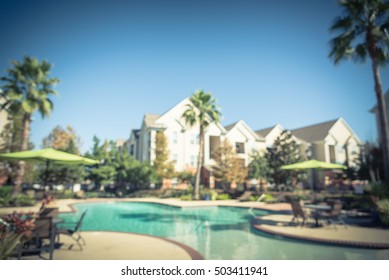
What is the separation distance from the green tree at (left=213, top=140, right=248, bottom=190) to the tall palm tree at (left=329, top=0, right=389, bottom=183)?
1576 cm

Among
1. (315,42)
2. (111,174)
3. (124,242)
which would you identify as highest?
(315,42)

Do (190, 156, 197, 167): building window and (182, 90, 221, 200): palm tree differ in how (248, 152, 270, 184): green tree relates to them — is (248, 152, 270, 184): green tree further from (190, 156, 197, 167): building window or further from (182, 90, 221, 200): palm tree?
(190, 156, 197, 167): building window

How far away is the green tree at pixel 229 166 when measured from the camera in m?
25.5

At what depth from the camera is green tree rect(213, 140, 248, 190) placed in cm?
2550

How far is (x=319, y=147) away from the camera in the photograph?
63.9 feet

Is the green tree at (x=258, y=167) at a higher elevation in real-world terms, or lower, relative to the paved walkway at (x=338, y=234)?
higher

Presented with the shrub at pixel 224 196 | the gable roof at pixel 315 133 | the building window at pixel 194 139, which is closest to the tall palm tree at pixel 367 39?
the gable roof at pixel 315 133

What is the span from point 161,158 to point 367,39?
2118 cm

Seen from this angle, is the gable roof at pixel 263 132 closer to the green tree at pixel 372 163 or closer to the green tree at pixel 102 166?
the green tree at pixel 372 163

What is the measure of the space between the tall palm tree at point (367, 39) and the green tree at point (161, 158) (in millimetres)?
19836
